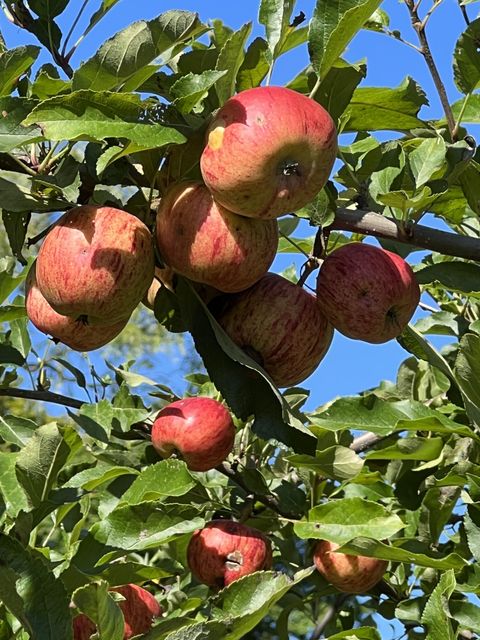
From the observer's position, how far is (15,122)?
1.13m

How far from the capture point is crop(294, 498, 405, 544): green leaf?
5.37ft

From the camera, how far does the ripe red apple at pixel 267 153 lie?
1103mm

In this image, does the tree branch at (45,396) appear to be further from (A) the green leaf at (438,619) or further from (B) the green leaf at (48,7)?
(A) the green leaf at (438,619)

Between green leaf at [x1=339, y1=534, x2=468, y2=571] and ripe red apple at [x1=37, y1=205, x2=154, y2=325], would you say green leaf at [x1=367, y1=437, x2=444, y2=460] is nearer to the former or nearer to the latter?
green leaf at [x1=339, y1=534, x2=468, y2=571]

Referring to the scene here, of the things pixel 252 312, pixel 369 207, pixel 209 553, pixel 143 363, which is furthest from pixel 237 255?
pixel 143 363

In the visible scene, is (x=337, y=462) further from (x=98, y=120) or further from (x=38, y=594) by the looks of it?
(x=98, y=120)

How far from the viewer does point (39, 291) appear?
1.35m

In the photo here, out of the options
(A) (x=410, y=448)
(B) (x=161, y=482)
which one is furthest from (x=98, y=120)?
(A) (x=410, y=448)

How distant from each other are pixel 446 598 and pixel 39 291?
728 mm

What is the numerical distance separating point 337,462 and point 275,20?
82cm

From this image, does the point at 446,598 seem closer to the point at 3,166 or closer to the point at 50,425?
the point at 50,425

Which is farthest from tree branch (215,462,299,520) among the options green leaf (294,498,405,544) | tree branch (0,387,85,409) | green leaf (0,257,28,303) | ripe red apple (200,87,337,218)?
ripe red apple (200,87,337,218)

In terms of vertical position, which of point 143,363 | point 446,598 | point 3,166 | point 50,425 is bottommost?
point 446,598

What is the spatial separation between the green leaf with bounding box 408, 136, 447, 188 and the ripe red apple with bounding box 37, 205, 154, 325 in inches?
17.8
